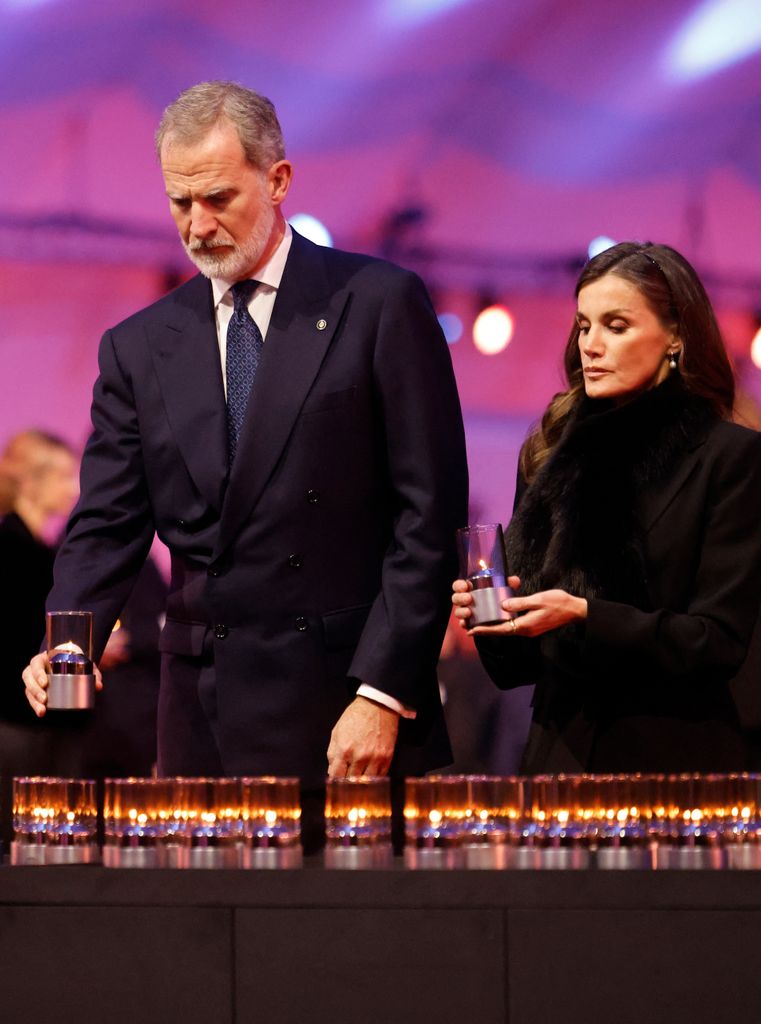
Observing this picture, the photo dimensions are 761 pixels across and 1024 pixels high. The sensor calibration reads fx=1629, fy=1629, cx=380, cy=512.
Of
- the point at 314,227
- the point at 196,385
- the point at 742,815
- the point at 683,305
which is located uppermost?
the point at 314,227

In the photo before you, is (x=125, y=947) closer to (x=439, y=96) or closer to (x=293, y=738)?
(x=293, y=738)

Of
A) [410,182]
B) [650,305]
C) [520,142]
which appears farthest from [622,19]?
[650,305]

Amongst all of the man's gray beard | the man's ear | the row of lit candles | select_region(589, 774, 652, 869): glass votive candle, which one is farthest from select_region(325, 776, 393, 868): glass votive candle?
the man's ear

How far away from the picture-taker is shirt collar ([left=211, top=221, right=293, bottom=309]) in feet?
9.55

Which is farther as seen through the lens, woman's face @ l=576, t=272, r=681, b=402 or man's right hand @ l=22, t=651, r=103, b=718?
woman's face @ l=576, t=272, r=681, b=402

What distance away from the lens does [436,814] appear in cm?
204

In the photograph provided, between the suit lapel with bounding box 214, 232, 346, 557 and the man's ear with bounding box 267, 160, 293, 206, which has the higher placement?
the man's ear with bounding box 267, 160, 293, 206

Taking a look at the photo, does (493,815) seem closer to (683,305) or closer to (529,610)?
(529,610)

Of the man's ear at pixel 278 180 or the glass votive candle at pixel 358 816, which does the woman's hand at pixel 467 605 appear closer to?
the glass votive candle at pixel 358 816

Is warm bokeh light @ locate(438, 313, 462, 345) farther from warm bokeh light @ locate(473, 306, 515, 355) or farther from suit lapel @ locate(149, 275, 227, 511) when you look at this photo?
suit lapel @ locate(149, 275, 227, 511)

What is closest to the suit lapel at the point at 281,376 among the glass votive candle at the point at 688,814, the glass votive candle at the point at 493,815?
the glass votive candle at the point at 493,815

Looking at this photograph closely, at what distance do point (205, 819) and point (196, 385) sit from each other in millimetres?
1000

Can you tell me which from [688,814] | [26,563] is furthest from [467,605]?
[26,563]

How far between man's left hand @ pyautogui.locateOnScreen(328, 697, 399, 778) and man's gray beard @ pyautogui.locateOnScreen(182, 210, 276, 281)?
778mm
